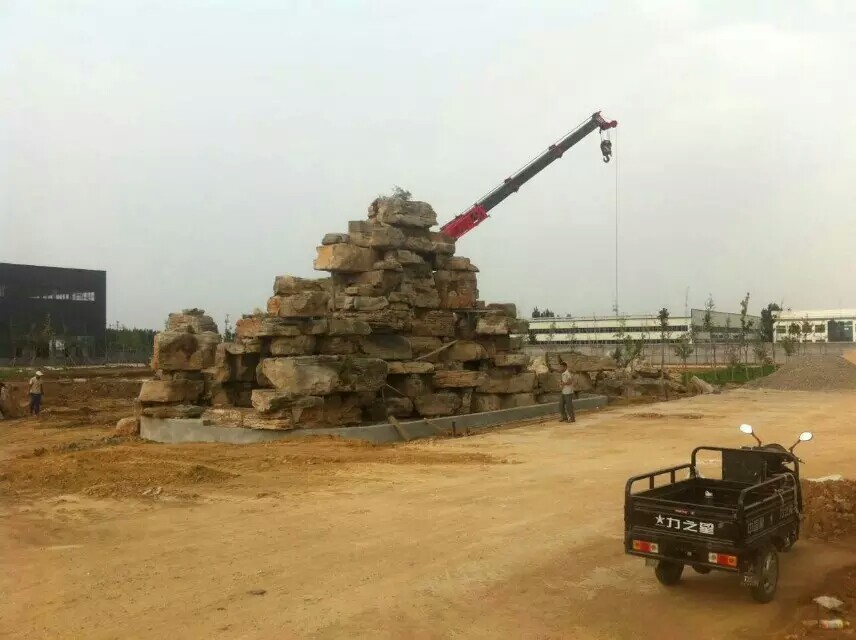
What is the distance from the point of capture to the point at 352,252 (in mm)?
19656

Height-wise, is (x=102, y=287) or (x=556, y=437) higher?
(x=102, y=287)

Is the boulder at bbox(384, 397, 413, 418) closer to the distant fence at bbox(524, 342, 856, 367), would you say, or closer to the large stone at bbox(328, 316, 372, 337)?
the large stone at bbox(328, 316, 372, 337)

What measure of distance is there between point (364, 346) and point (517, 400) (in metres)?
5.64

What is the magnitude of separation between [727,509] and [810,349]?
196ft

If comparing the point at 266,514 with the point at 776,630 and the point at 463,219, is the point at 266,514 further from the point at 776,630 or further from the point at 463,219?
the point at 463,219

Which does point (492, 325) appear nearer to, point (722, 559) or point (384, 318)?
point (384, 318)

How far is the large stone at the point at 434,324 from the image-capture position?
20906mm

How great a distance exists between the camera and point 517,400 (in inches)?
882

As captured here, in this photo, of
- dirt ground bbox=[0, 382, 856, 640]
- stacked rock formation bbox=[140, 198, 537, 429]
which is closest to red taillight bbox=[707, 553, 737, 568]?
dirt ground bbox=[0, 382, 856, 640]

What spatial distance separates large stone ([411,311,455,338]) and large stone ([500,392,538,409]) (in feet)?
8.03

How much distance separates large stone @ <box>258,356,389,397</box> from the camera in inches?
650

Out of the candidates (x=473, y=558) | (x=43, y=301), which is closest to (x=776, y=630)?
(x=473, y=558)

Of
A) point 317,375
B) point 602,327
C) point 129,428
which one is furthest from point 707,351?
point 129,428

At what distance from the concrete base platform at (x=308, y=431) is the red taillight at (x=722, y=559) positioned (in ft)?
36.5
